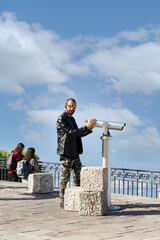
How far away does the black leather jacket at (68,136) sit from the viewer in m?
7.18

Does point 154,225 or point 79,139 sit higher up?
point 79,139

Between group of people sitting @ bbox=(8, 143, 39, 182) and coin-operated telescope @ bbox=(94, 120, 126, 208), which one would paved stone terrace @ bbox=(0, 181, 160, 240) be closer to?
coin-operated telescope @ bbox=(94, 120, 126, 208)

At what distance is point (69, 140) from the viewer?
7371mm

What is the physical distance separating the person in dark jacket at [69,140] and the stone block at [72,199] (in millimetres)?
254

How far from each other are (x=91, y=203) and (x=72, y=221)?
68cm

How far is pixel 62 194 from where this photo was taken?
764 cm

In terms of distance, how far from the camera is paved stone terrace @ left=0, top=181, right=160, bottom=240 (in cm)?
536

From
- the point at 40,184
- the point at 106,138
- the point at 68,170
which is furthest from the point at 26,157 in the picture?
the point at 106,138

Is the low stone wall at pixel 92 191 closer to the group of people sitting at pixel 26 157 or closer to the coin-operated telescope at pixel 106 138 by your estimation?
the coin-operated telescope at pixel 106 138

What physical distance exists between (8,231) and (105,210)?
216 centimetres

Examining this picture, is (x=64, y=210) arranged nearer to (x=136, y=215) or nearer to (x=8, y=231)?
(x=136, y=215)

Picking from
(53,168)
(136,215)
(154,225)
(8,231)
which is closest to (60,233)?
(8,231)

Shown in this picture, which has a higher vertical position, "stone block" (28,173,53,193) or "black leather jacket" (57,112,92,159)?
"black leather jacket" (57,112,92,159)

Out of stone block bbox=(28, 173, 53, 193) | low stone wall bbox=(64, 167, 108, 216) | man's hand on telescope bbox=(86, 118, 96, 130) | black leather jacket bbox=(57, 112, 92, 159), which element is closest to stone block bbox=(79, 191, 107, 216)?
low stone wall bbox=(64, 167, 108, 216)
